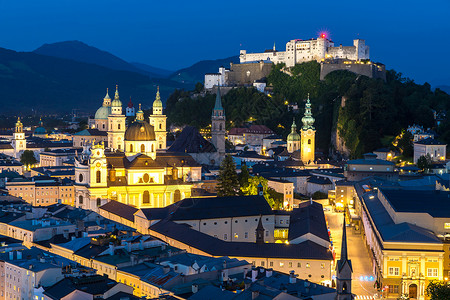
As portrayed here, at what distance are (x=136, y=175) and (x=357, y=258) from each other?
2153 centimetres

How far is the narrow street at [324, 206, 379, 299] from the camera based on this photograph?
47.2m

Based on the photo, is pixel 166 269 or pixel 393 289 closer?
pixel 166 269

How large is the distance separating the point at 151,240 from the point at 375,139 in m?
54.7

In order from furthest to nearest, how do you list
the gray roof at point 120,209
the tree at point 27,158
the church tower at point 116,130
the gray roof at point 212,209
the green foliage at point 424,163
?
the tree at point 27,158 → the church tower at point 116,130 → the green foliage at point 424,163 → the gray roof at point 120,209 → the gray roof at point 212,209

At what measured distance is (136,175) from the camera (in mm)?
69562

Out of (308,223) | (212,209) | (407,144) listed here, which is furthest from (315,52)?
(308,223)

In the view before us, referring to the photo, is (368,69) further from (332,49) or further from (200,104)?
(200,104)

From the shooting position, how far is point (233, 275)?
41.2 meters

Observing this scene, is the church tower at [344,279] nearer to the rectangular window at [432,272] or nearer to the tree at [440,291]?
the tree at [440,291]

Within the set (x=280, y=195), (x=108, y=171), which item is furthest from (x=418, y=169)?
(x=108, y=171)

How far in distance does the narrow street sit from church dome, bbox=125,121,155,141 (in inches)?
674

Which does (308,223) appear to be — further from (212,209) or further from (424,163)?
(424,163)

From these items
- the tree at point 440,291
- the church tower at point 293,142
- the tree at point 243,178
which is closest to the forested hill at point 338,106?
the church tower at point 293,142

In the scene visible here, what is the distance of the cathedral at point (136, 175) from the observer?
67562 mm
